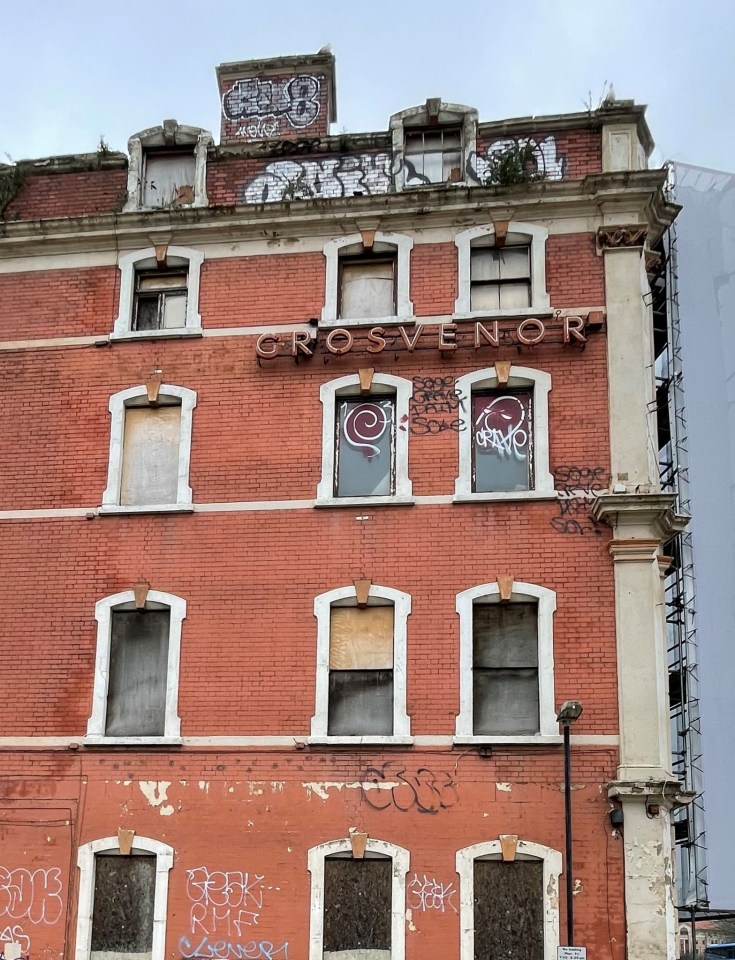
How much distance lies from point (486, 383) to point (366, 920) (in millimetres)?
8096

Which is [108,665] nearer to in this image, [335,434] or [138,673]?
[138,673]

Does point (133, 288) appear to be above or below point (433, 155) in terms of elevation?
below

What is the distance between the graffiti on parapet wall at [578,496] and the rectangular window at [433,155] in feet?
18.3

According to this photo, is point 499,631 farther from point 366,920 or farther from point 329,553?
point 366,920

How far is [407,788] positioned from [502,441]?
17.7 ft

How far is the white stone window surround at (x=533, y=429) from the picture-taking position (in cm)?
1789

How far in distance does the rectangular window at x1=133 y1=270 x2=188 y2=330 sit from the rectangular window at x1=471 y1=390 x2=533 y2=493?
17.5 ft

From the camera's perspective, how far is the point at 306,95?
71.9 feet

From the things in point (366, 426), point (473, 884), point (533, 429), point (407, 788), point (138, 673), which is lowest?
point (473, 884)

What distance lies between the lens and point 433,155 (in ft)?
66.4

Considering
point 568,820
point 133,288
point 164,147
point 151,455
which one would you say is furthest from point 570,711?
point 164,147

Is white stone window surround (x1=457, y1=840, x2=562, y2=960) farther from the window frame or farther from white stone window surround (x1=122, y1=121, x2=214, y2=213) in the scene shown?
white stone window surround (x1=122, y1=121, x2=214, y2=213)

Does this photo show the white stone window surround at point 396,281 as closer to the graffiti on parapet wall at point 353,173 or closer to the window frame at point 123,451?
the graffiti on parapet wall at point 353,173

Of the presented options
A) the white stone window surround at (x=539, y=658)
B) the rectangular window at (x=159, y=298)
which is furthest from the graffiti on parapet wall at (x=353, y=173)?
the white stone window surround at (x=539, y=658)
